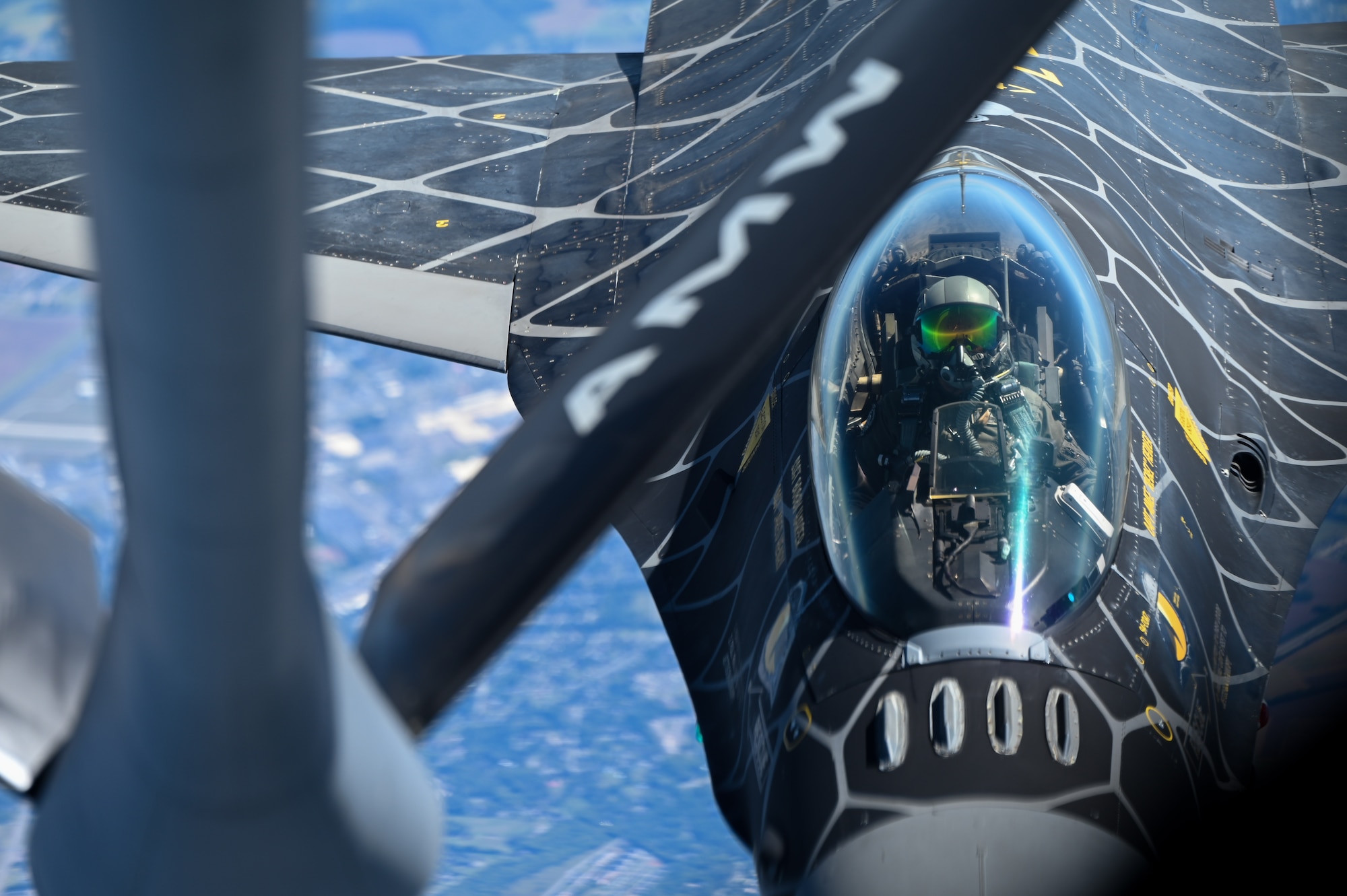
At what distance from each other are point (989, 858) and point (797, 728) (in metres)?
1.16

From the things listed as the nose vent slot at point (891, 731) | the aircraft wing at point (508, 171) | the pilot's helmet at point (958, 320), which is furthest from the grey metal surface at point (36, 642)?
the aircraft wing at point (508, 171)

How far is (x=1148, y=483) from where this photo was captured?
6188 millimetres

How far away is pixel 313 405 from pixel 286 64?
45 cm

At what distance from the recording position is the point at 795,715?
552 cm

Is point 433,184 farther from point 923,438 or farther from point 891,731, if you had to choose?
point 891,731

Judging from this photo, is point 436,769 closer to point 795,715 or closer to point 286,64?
point 795,715

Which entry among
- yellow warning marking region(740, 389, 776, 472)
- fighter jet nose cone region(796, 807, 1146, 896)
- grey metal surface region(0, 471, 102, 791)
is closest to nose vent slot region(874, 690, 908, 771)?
fighter jet nose cone region(796, 807, 1146, 896)

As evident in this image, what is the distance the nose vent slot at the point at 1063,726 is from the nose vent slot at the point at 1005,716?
0.46ft

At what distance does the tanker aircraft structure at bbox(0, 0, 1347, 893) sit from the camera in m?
2.38

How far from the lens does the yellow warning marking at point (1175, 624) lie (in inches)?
224

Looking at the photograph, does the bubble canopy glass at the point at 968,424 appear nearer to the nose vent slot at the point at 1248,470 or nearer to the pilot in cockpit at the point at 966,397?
the pilot in cockpit at the point at 966,397

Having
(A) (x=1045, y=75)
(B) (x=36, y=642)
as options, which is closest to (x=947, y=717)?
(B) (x=36, y=642)

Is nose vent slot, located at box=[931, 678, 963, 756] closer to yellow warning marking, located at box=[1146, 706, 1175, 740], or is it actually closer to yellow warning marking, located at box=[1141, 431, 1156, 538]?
yellow warning marking, located at box=[1146, 706, 1175, 740]

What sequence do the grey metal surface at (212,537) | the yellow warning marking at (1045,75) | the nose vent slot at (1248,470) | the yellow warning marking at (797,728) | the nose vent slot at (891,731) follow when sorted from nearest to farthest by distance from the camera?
the grey metal surface at (212,537) < the nose vent slot at (891,731) < the yellow warning marking at (797,728) < the nose vent slot at (1248,470) < the yellow warning marking at (1045,75)
